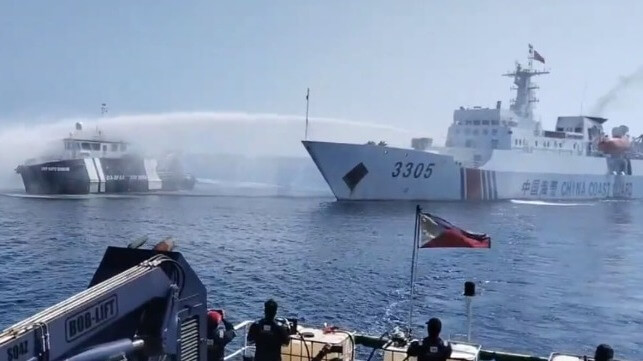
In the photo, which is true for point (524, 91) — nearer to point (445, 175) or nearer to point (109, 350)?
point (445, 175)

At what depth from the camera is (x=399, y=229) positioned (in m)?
53.5

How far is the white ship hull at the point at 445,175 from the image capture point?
70562mm

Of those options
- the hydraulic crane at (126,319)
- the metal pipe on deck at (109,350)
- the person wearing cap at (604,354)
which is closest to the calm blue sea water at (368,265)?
the person wearing cap at (604,354)

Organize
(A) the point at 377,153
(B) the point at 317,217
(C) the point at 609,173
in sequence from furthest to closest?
1. (C) the point at 609,173
2. (A) the point at 377,153
3. (B) the point at 317,217

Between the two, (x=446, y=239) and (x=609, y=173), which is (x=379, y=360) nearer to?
(x=446, y=239)

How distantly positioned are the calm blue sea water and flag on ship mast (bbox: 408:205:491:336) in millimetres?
5640

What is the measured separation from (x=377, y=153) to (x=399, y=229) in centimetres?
1812

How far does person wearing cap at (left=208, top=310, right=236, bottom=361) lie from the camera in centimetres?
862

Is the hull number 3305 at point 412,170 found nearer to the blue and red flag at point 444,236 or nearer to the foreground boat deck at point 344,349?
the blue and red flag at point 444,236

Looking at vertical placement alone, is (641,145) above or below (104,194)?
above

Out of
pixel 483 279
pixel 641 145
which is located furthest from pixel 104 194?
pixel 641 145

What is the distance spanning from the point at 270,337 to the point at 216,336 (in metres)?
0.83

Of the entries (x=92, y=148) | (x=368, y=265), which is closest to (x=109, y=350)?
(x=368, y=265)

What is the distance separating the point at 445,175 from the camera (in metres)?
75.5
